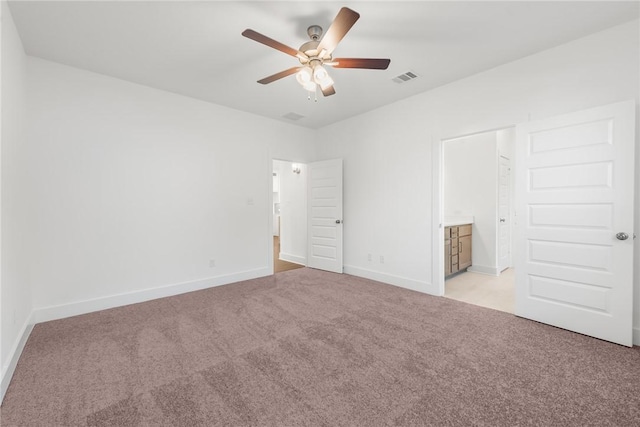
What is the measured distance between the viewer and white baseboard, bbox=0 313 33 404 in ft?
6.06

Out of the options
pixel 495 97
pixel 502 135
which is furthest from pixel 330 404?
pixel 502 135

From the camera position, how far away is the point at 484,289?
4.11 metres

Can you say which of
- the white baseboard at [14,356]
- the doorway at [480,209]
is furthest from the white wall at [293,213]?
the white baseboard at [14,356]

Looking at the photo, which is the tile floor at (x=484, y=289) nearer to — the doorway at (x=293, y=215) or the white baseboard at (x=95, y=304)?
the doorway at (x=293, y=215)

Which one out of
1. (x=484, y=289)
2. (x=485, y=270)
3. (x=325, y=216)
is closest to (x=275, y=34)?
(x=325, y=216)

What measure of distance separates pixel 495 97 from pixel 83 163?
5.07m

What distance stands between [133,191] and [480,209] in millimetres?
5851

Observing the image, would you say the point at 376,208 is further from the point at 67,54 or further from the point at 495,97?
the point at 67,54

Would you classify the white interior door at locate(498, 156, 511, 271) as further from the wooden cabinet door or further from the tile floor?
the wooden cabinet door

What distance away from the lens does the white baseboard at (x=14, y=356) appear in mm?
1847

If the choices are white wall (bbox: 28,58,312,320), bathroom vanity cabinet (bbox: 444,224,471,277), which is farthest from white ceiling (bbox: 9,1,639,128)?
bathroom vanity cabinet (bbox: 444,224,471,277)

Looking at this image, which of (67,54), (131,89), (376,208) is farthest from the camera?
(376,208)

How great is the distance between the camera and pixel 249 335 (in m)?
2.64

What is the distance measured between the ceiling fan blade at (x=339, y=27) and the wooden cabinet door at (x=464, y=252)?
4.03 meters
